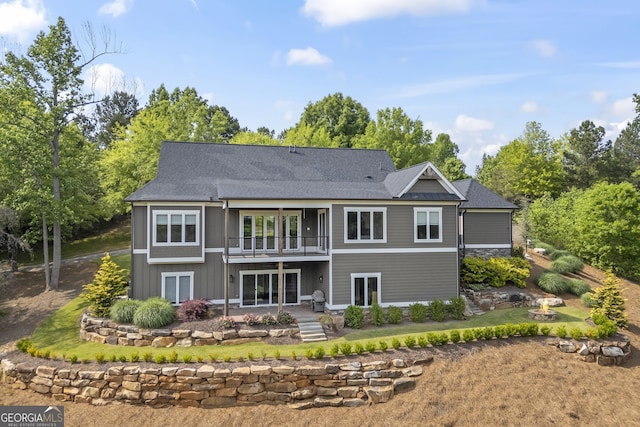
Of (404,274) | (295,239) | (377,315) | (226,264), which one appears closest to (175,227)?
(226,264)

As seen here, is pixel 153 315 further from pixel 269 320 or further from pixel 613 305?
pixel 613 305

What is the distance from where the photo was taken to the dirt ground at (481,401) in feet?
43.9

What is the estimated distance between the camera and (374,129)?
4059 cm

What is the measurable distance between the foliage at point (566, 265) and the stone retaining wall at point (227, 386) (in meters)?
16.6

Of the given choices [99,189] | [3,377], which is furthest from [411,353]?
[99,189]

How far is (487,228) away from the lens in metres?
25.0

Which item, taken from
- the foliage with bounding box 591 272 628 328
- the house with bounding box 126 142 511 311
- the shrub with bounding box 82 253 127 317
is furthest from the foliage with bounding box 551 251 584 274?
the shrub with bounding box 82 253 127 317

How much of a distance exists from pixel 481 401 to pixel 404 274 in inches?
277

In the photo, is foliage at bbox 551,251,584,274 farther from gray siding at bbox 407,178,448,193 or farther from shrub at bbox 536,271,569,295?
gray siding at bbox 407,178,448,193

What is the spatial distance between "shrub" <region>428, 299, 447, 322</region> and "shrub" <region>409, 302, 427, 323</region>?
0.46m

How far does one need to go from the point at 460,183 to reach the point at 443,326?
12649mm

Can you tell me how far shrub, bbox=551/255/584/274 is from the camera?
1024 inches

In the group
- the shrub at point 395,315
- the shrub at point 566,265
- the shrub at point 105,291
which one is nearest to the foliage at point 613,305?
the shrub at point 566,265

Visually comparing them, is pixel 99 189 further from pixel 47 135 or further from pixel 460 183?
pixel 460 183
